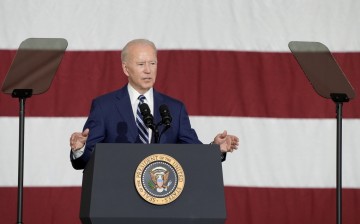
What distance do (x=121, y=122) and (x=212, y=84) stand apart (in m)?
1.31

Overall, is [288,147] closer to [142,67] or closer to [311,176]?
[311,176]

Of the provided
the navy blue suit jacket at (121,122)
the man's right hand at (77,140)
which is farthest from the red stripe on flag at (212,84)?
the man's right hand at (77,140)

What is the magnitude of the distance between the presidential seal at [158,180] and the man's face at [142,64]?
65 centimetres

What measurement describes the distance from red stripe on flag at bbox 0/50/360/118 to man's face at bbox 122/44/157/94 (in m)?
1.19

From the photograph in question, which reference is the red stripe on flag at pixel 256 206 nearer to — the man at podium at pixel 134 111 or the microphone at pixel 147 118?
the man at podium at pixel 134 111

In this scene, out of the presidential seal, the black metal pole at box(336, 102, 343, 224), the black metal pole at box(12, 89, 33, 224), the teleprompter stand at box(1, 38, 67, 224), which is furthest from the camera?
the teleprompter stand at box(1, 38, 67, 224)

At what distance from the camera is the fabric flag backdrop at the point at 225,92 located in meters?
4.87

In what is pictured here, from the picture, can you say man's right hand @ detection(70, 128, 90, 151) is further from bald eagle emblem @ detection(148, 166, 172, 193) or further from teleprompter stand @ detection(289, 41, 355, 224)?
teleprompter stand @ detection(289, 41, 355, 224)

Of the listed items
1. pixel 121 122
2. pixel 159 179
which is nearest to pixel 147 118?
pixel 159 179

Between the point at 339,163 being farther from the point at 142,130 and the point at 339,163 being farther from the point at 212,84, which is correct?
the point at 212,84

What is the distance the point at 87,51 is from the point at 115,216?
201cm

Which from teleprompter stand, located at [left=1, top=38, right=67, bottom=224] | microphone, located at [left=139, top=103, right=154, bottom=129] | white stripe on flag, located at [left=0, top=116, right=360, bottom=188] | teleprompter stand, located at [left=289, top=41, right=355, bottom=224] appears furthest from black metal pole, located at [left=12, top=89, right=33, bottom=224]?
teleprompter stand, located at [left=289, top=41, right=355, bottom=224]

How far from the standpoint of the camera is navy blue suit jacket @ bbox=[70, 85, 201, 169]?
369 cm

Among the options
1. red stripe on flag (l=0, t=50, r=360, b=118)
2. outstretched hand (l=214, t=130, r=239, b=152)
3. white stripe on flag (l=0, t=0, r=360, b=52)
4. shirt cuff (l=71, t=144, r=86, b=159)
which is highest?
white stripe on flag (l=0, t=0, r=360, b=52)
